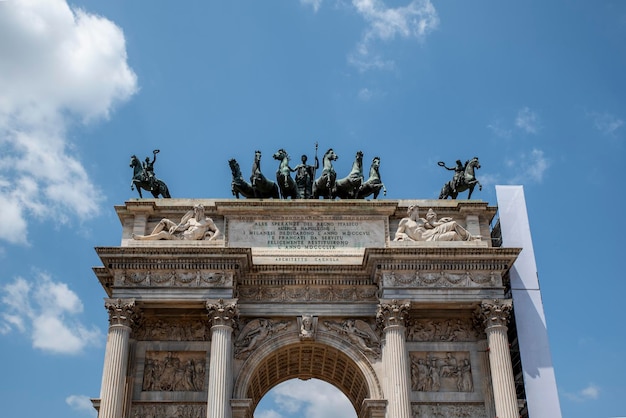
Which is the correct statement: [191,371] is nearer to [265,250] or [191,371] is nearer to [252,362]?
[252,362]

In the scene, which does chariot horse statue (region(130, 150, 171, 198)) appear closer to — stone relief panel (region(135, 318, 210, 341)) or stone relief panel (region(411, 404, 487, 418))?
stone relief panel (region(135, 318, 210, 341))

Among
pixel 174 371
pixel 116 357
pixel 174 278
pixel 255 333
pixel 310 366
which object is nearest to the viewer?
pixel 116 357

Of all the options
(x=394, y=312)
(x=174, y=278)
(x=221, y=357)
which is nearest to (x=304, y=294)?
(x=394, y=312)

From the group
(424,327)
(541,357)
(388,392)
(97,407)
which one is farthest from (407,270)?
(97,407)

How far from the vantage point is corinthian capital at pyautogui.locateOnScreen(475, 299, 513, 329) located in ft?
91.3

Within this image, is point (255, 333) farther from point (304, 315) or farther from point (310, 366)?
point (310, 366)

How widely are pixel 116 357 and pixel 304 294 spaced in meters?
7.32

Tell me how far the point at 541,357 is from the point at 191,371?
1338 centimetres

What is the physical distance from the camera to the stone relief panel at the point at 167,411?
27.3m

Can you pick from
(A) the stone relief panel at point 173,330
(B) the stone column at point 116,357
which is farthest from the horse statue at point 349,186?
(B) the stone column at point 116,357

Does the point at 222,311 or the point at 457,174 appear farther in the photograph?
the point at 457,174

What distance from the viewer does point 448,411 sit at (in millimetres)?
27594

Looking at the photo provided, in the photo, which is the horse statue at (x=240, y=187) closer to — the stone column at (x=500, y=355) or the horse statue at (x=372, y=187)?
the horse statue at (x=372, y=187)

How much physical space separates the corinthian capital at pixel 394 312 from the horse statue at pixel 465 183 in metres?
6.57
